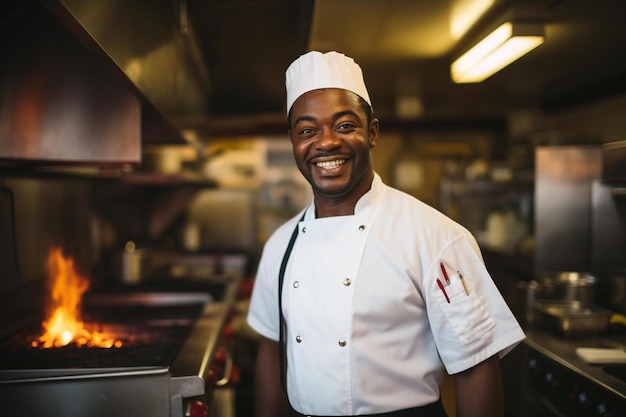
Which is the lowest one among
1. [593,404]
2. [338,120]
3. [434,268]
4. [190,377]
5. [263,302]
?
[593,404]

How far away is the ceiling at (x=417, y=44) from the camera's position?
2121 mm

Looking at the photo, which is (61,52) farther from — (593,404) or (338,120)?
(593,404)

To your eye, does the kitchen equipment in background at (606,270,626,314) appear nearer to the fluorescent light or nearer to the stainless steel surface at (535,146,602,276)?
the stainless steel surface at (535,146,602,276)

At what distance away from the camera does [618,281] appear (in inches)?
94.9

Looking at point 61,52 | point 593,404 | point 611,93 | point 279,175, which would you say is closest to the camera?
point 593,404

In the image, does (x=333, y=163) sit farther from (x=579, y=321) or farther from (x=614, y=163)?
(x=614, y=163)

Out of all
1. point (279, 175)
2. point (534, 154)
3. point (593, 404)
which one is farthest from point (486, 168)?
point (593, 404)

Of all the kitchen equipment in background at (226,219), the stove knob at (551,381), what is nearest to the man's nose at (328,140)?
the stove knob at (551,381)

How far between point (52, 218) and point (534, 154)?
2818 mm

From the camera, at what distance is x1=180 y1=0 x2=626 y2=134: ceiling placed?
2121 millimetres

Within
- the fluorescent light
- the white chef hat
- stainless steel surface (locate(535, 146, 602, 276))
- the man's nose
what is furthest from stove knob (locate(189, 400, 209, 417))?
stainless steel surface (locate(535, 146, 602, 276))

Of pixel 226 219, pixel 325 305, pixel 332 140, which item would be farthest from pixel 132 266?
pixel 332 140

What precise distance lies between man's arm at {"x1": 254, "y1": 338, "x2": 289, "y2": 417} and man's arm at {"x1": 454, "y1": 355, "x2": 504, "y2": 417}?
0.64 m

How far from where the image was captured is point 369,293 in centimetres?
145
